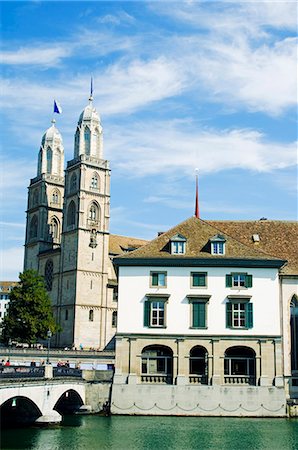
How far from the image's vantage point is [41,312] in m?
81.9

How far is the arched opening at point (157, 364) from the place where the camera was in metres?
48.8

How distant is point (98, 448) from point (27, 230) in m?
80.0

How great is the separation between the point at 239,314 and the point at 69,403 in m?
13.7

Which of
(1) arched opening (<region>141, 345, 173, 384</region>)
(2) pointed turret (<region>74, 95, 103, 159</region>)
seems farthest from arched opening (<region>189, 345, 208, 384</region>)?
(2) pointed turret (<region>74, 95, 103, 159</region>)

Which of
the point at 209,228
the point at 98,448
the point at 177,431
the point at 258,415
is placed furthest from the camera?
the point at 209,228

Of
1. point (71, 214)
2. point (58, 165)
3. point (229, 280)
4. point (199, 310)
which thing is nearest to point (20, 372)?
point (199, 310)

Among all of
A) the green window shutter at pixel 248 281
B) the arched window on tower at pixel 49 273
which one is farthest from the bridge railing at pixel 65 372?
the arched window on tower at pixel 49 273

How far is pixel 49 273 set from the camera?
10256cm

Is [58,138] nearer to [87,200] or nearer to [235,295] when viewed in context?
[87,200]

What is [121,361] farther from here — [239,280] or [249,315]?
[239,280]

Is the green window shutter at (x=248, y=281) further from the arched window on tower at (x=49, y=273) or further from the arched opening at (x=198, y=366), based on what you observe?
the arched window on tower at (x=49, y=273)

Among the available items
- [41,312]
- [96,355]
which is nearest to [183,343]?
[96,355]

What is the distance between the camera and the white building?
1858 inches

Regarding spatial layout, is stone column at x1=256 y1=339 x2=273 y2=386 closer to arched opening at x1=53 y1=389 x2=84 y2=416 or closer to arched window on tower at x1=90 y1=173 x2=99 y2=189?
arched opening at x1=53 y1=389 x2=84 y2=416
